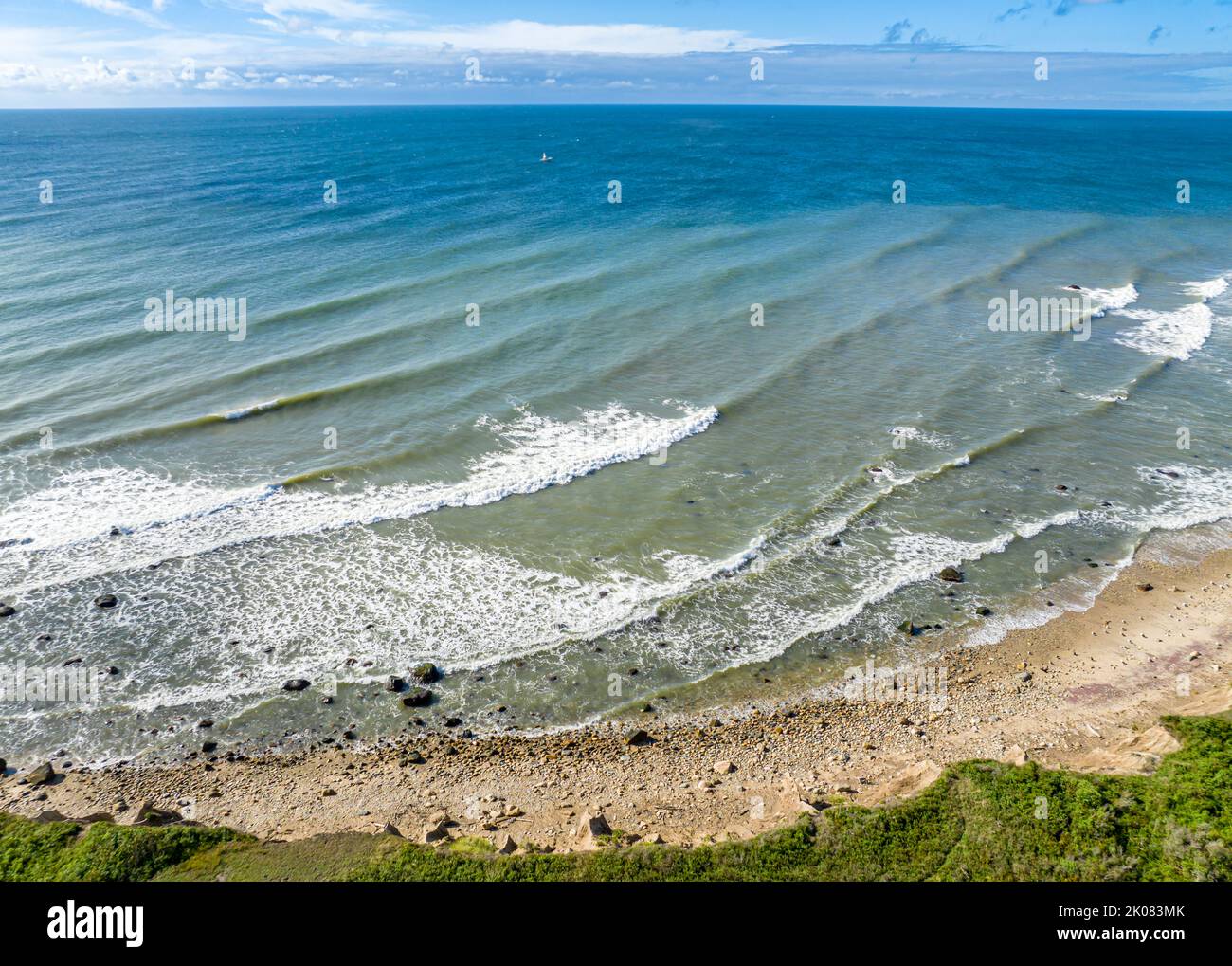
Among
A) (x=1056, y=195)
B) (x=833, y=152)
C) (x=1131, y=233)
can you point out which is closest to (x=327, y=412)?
(x=1131, y=233)

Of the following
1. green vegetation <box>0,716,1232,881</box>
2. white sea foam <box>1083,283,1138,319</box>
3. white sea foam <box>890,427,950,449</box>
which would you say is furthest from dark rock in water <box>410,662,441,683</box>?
white sea foam <box>1083,283,1138,319</box>

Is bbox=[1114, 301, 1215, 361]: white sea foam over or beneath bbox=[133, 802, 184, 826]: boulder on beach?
over

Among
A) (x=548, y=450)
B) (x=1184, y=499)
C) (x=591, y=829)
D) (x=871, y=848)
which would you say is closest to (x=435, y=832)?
(x=591, y=829)

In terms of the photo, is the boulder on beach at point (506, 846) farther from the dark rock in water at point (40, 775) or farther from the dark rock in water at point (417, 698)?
the dark rock in water at point (40, 775)

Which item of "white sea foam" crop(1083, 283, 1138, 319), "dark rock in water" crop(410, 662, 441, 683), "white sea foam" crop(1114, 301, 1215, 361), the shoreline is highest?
"white sea foam" crop(1083, 283, 1138, 319)

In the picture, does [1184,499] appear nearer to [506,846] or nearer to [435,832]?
[506,846]

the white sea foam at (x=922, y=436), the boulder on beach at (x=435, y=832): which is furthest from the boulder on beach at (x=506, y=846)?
the white sea foam at (x=922, y=436)

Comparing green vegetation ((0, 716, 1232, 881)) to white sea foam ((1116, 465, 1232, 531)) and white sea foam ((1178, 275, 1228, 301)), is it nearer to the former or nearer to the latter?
white sea foam ((1116, 465, 1232, 531))
